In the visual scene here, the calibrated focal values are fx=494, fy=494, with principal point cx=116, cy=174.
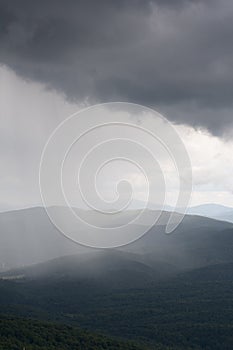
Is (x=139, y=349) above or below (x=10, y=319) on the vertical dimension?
below

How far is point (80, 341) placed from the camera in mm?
163625

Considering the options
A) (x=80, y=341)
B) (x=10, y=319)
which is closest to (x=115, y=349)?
(x=80, y=341)

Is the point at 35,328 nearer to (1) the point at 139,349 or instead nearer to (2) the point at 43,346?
(2) the point at 43,346

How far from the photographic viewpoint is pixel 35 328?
16700 cm

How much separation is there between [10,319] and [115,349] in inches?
1672

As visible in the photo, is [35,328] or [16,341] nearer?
[16,341]

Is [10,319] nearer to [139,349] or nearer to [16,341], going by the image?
[16,341]

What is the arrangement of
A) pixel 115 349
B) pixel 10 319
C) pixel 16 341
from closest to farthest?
pixel 16 341
pixel 115 349
pixel 10 319

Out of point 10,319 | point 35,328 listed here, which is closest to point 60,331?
point 35,328

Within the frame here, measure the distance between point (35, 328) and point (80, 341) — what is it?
16.2m

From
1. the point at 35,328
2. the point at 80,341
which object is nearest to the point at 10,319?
the point at 35,328

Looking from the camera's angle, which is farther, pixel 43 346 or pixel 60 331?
pixel 60 331

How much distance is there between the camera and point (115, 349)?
160625 millimetres

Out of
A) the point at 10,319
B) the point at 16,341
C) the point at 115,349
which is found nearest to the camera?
the point at 16,341
